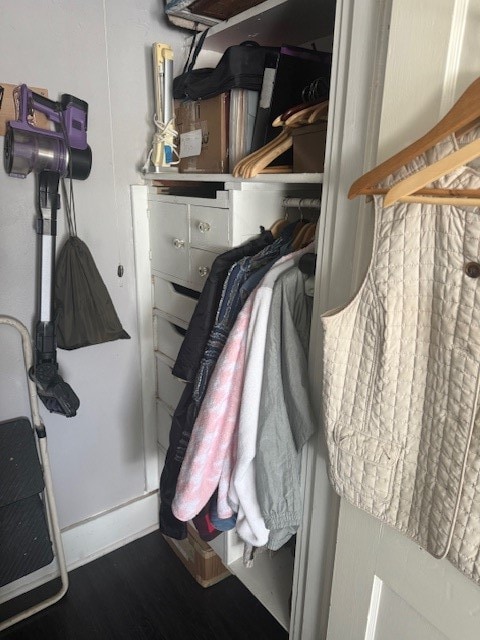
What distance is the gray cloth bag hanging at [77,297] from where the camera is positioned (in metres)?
1.38

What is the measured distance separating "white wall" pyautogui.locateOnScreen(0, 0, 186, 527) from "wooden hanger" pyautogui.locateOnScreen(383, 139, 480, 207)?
1092 mm

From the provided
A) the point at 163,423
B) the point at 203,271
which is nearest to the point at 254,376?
the point at 203,271

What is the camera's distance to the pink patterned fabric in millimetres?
1017

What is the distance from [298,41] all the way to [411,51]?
804 mm

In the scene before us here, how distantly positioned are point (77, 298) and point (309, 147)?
2.69ft

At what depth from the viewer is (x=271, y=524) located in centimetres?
101

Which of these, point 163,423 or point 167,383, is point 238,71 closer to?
point 167,383

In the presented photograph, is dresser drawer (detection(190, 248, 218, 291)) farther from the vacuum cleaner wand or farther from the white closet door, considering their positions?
the white closet door

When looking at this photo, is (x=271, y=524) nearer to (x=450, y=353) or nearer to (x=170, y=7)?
(x=450, y=353)

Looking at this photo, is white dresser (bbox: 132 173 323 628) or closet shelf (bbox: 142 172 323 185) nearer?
closet shelf (bbox: 142 172 323 185)

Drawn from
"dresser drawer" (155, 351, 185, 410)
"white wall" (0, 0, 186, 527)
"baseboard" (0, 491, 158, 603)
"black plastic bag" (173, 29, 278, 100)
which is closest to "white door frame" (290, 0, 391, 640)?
"black plastic bag" (173, 29, 278, 100)

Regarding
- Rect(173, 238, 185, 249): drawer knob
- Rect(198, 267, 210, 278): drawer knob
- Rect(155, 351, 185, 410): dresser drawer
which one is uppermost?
→ Rect(173, 238, 185, 249): drawer knob

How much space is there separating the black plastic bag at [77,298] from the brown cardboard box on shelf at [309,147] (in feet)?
2.39

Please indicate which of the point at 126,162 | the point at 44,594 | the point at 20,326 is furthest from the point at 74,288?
the point at 44,594
